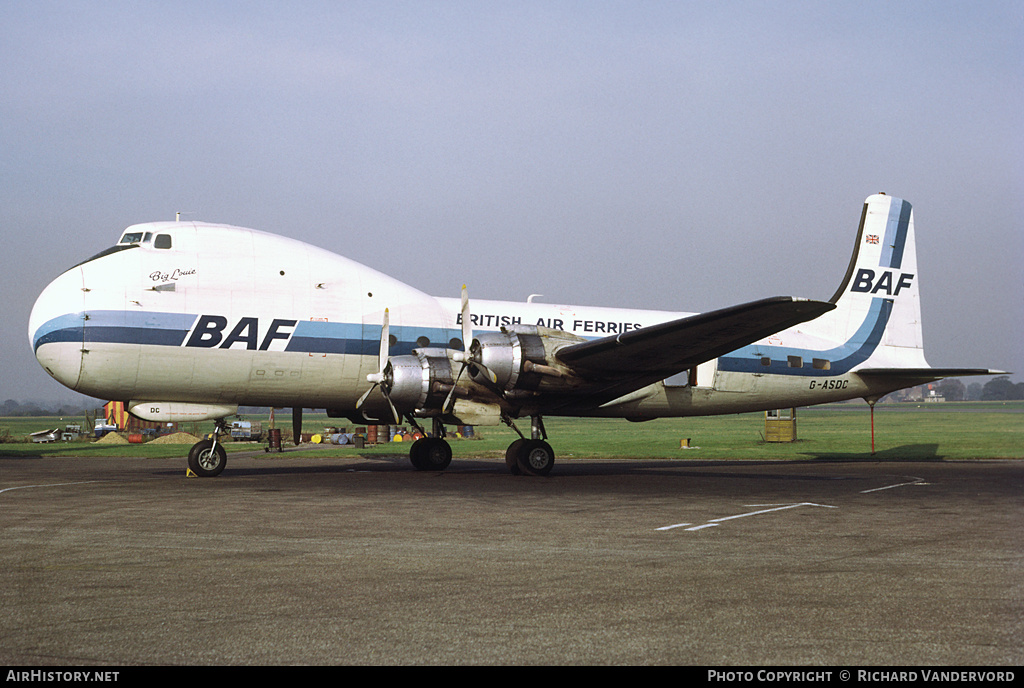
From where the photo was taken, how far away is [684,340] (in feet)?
54.4

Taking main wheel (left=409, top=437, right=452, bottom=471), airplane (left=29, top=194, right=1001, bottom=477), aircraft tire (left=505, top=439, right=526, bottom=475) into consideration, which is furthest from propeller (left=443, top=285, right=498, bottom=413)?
main wheel (left=409, top=437, right=452, bottom=471)

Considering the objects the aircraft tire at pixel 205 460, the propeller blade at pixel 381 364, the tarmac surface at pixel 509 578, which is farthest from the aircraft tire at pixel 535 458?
the aircraft tire at pixel 205 460

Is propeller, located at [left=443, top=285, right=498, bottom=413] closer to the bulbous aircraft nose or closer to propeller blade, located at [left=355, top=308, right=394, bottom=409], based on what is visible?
propeller blade, located at [left=355, top=308, right=394, bottom=409]

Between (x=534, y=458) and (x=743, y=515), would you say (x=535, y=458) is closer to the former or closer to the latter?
(x=534, y=458)

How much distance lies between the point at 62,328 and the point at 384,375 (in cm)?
678

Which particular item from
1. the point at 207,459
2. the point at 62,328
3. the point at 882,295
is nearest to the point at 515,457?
the point at 207,459

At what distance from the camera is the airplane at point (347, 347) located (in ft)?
55.8

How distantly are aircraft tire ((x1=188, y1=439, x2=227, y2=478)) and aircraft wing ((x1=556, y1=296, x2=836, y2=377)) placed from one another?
25.9ft

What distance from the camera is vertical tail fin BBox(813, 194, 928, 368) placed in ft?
76.3

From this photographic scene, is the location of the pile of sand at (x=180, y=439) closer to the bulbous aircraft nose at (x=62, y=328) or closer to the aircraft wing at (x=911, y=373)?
the bulbous aircraft nose at (x=62, y=328)

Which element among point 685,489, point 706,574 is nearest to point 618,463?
point 685,489

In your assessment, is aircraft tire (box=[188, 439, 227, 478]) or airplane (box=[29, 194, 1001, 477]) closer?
airplane (box=[29, 194, 1001, 477])

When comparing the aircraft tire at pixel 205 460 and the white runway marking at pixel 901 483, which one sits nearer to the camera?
the white runway marking at pixel 901 483

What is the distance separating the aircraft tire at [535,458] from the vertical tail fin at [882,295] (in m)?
9.81
